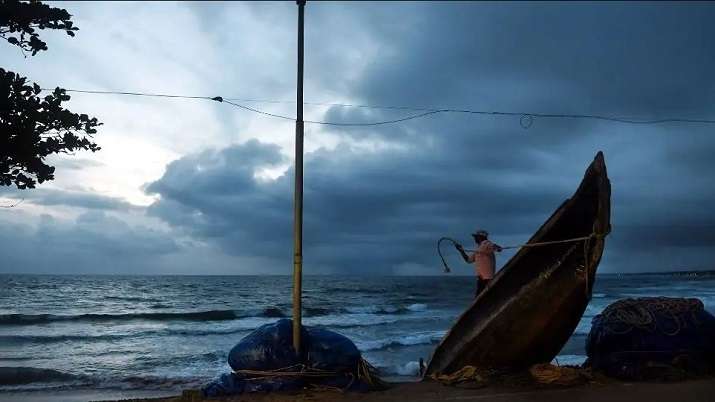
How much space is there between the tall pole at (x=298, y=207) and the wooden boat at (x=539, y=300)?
2742 millimetres

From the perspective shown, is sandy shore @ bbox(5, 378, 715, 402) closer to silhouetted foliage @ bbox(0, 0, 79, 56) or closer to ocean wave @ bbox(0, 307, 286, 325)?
silhouetted foliage @ bbox(0, 0, 79, 56)

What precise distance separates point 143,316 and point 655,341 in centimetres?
2889

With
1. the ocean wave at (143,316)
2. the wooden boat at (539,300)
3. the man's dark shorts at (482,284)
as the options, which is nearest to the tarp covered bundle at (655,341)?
the wooden boat at (539,300)

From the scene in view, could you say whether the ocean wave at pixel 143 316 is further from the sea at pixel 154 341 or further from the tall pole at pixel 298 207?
the tall pole at pixel 298 207

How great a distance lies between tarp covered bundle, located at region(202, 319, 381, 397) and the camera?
7.65 m

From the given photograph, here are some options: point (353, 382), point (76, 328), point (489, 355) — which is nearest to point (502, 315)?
point (489, 355)

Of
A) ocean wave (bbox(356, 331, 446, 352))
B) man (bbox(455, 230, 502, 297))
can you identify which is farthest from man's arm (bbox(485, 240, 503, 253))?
ocean wave (bbox(356, 331, 446, 352))

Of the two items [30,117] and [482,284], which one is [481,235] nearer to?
[482,284]

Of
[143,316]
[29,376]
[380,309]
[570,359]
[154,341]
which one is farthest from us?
[380,309]

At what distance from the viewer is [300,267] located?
7.73 metres

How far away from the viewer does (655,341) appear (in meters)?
8.37

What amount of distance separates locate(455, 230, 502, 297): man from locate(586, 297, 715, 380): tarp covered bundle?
1789 millimetres

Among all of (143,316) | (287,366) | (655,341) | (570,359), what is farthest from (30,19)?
(143,316)

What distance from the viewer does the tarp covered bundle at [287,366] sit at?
765cm
